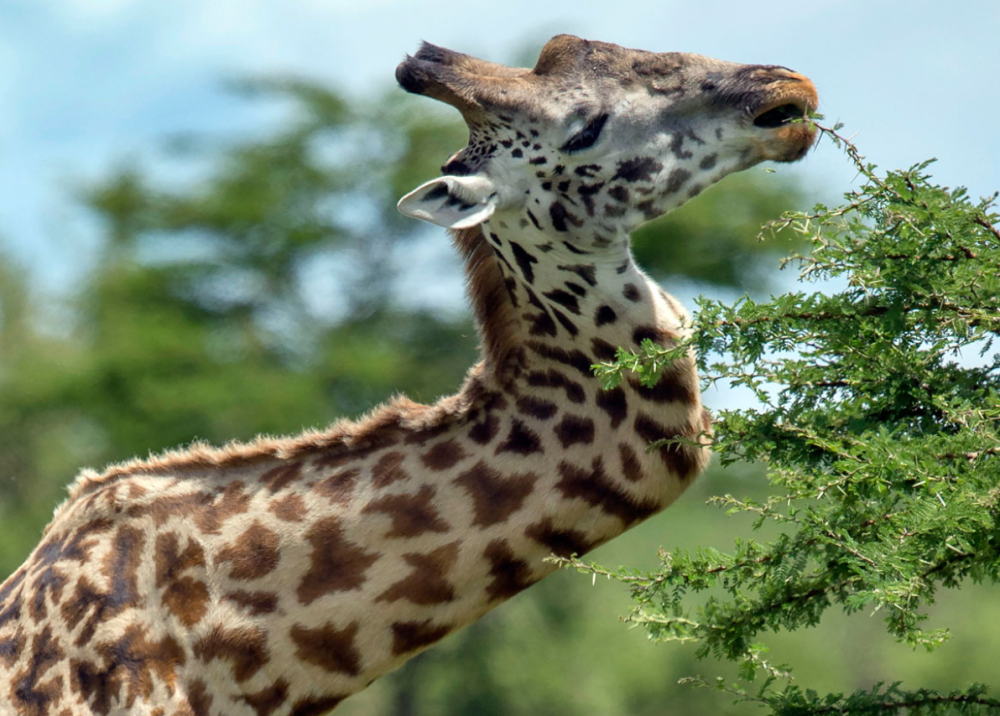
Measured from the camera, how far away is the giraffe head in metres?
4.34

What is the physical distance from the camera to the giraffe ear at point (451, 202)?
404 centimetres

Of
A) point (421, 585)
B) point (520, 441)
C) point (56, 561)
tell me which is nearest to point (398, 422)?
point (520, 441)

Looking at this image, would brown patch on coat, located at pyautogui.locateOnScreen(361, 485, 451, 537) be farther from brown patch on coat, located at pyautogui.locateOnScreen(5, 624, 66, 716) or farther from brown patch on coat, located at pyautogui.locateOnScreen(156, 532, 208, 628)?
brown patch on coat, located at pyautogui.locateOnScreen(5, 624, 66, 716)

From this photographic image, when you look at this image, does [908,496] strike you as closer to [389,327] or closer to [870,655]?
[389,327]

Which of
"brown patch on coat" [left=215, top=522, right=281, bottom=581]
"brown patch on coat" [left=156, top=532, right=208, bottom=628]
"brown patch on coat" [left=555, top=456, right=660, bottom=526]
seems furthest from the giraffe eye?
"brown patch on coat" [left=156, top=532, right=208, bottom=628]

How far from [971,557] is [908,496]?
0.28 meters

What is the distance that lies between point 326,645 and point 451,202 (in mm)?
1510

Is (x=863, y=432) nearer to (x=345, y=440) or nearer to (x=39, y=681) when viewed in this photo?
(x=345, y=440)

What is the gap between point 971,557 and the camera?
3.47m

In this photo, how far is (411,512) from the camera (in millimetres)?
4238

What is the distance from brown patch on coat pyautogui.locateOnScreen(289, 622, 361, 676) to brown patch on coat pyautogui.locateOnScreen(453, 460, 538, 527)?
564 millimetres

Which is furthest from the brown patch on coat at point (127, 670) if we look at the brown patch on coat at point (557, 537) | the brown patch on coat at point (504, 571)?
the brown patch on coat at point (557, 537)

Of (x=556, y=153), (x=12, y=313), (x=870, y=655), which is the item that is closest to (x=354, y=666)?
(x=556, y=153)

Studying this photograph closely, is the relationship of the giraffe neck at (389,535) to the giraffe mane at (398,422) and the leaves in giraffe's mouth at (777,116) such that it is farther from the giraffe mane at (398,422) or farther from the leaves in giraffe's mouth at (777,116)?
the leaves in giraffe's mouth at (777,116)
